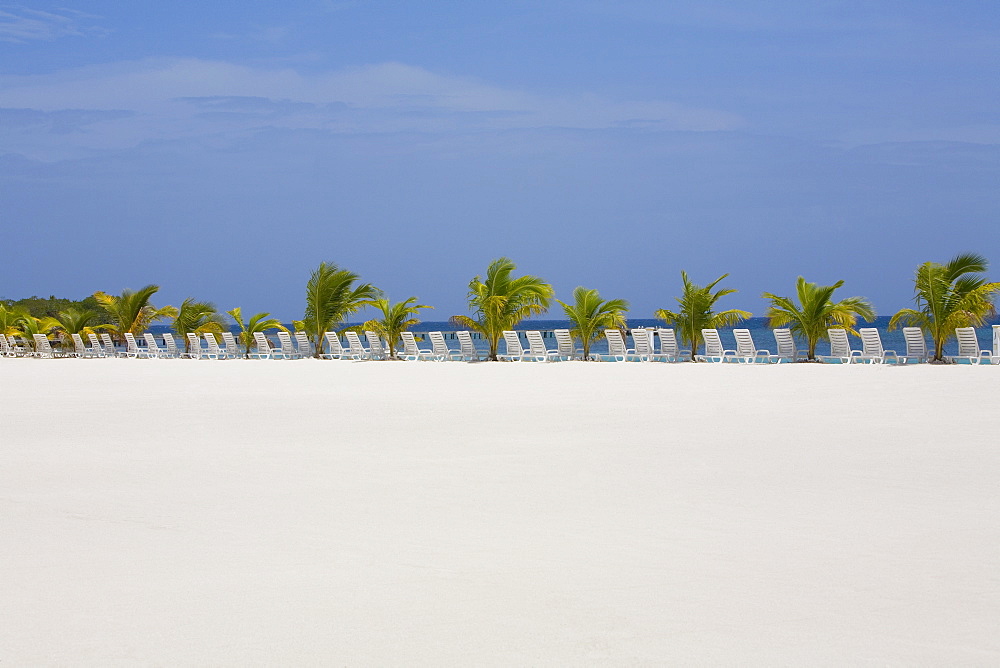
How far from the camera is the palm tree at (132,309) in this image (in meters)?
31.6

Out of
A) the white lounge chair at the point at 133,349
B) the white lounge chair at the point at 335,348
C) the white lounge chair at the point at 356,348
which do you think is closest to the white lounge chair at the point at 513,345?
the white lounge chair at the point at 356,348

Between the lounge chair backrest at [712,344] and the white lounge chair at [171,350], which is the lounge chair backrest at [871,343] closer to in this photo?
the lounge chair backrest at [712,344]

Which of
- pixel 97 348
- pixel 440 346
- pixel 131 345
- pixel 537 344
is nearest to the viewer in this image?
pixel 537 344

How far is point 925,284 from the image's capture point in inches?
728

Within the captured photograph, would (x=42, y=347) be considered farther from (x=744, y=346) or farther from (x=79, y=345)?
(x=744, y=346)

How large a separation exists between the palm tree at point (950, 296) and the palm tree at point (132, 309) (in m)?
22.1

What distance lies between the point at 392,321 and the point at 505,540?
66.2ft

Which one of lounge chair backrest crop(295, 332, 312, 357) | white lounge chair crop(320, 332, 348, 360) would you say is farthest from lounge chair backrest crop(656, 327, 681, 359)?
lounge chair backrest crop(295, 332, 312, 357)

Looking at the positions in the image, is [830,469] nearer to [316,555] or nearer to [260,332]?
[316,555]

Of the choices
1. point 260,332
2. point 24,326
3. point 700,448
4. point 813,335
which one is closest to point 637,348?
point 813,335

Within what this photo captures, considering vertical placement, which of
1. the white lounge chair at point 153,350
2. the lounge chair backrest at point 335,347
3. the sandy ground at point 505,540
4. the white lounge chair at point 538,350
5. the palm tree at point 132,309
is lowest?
the sandy ground at point 505,540

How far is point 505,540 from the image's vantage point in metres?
4.67

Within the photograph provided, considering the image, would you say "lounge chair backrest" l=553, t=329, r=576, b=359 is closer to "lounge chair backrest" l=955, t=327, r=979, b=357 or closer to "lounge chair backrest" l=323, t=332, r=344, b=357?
"lounge chair backrest" l=323, t=332, r=344, b=357

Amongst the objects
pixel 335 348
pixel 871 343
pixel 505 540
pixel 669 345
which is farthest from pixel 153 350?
pixel 505 540
